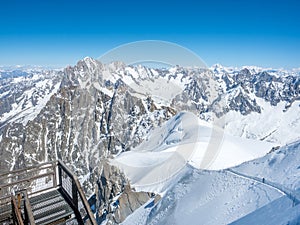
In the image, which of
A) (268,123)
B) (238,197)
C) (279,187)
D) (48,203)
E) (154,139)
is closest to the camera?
(48,203)

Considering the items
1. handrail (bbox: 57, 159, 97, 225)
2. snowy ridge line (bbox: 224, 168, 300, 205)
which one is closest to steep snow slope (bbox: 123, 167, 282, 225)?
snowy ridge line (bbox: 224, 168, 300, 205)

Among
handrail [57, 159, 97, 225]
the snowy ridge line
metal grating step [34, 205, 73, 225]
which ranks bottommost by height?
the snowy ridge line

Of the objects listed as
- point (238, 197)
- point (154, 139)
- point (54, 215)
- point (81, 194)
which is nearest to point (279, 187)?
point (238, 197)

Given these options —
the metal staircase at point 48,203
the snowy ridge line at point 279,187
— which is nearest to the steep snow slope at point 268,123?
the snowy ridge line at point 279,187

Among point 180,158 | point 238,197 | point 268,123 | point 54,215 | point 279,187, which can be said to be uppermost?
point 54,215

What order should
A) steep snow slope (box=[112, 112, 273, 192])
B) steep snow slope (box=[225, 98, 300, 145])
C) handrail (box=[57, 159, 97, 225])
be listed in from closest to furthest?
handrail (box=[57, 159, 97, 225])
steep snow slope (box=[112, 112, 273, 192])
steep snow slope (box=[225, 98, 300, 145])

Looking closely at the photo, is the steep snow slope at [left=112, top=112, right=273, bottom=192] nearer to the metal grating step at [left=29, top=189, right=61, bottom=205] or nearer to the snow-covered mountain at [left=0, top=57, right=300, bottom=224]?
the snow-covered mountain at [left=0, top=57, right=300, bottom=224]

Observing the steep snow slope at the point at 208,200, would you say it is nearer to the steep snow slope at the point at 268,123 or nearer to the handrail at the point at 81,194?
the handrail at the point at 81,194

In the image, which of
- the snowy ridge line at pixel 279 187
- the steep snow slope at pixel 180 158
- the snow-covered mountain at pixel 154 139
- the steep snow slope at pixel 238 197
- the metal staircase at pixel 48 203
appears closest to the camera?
the metal staircase at pixel 48 203

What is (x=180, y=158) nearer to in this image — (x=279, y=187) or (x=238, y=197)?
(x=238, y=197)

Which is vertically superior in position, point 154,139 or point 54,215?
point 54,215
